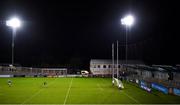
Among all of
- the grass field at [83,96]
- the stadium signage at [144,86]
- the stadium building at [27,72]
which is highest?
the stadium building at [27,72]

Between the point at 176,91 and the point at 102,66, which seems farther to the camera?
the point at 102,66

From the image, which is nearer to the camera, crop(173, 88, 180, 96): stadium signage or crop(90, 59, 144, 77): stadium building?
crop(173, 88, 180, 96): stadium signage

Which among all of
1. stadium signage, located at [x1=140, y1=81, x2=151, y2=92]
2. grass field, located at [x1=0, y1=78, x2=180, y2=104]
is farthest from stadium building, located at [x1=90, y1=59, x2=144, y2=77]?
grass field, located at [x1=0, y1=78, x2=180, y2=104]

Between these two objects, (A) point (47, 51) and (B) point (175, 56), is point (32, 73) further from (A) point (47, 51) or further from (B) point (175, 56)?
(B) point (175, 56)

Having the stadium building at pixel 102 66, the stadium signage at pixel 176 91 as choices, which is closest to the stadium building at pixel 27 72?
the stadium building at pixel 102 66

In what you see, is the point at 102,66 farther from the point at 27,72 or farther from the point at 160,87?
the point at 160,87

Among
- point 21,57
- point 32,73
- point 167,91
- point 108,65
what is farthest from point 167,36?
point 21,57

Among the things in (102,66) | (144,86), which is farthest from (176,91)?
(102,66)

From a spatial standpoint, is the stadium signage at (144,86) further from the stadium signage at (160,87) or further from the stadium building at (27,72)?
the stadium building at (27,72)

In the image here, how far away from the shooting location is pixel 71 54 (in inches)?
3760

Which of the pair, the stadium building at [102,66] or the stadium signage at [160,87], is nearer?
the stadium signage at [160,87]

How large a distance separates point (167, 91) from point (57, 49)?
6566 centimetres

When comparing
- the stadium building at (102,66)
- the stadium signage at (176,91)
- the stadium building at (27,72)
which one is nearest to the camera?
the stadium signage at (176,91)

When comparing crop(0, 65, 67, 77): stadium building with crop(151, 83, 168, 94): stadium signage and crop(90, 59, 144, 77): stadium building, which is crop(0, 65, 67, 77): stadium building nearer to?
crop(90, 59, 144, 77): stadium building
